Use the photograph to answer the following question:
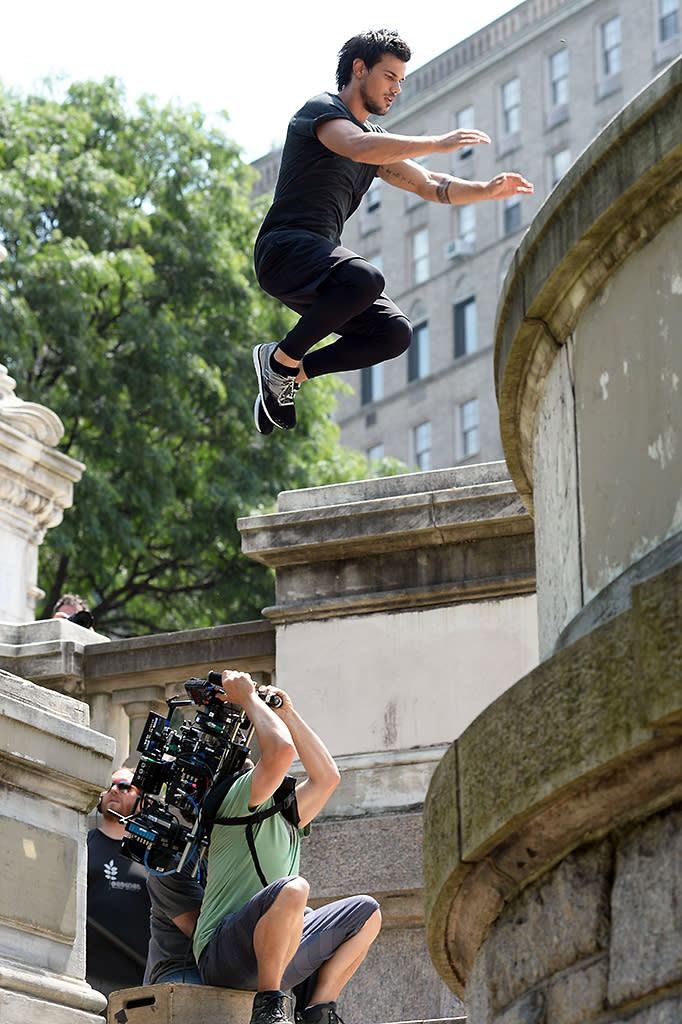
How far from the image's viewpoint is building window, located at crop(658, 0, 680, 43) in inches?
1965

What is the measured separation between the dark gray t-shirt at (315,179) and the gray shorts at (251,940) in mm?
2278

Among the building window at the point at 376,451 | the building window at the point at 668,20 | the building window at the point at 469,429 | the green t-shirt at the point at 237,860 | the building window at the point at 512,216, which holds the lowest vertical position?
the green t-shirt at the point at 237,860

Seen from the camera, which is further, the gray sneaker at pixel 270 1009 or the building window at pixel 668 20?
the building window at pixel 668 20

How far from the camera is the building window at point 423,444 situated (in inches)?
2190

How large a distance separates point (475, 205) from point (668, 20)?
316 inches

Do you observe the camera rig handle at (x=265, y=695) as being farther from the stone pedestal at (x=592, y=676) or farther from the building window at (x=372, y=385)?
the building window at (x=372, y=385)

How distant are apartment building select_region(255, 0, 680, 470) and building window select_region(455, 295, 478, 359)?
46 mm

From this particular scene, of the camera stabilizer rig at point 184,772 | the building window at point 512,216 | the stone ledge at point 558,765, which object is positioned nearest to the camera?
the stone ledge at point 558,765

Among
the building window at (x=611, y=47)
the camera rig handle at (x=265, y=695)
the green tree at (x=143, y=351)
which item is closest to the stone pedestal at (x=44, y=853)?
the camera rig handle at (x=265, y=695)

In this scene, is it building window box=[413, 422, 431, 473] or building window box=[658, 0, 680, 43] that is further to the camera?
building window box=[413, 422, 431, 473]

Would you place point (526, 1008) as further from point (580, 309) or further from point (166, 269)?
point (166, 269)

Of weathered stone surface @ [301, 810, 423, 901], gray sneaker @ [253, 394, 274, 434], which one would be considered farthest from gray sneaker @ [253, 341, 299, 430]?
weathered stone surface @ [301, 810, 423, 901]

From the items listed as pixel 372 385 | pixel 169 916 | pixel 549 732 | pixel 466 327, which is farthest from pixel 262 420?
pixel 372 385

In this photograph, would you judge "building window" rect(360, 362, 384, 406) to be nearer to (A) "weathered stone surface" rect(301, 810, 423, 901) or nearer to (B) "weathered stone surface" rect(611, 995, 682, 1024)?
(A) "weathered stone surface" rect(301, 810, 423, 901)
